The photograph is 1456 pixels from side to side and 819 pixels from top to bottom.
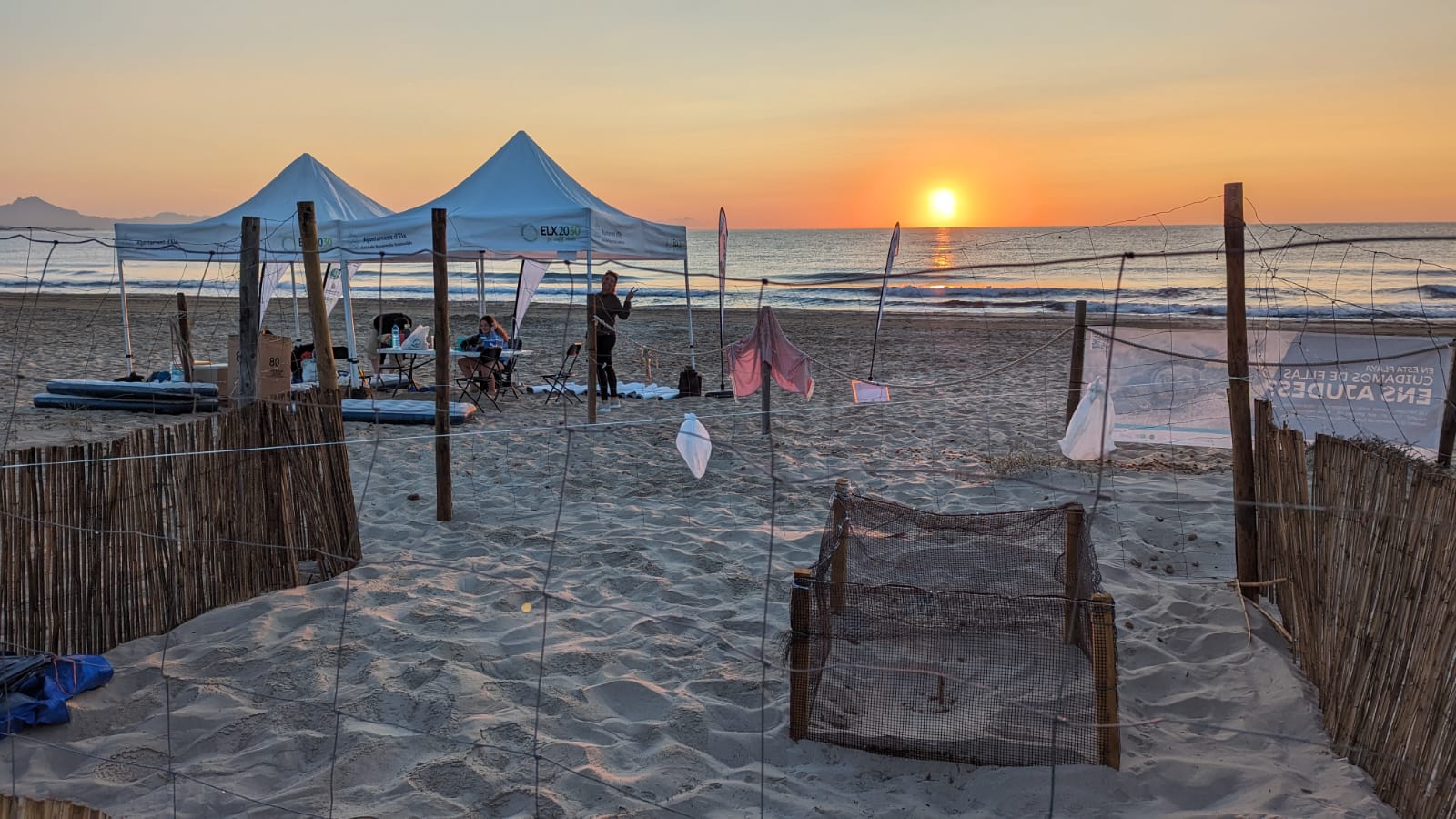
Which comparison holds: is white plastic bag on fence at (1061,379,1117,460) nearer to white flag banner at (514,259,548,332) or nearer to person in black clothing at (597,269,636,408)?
person in black clothing at (597,269,636,408)

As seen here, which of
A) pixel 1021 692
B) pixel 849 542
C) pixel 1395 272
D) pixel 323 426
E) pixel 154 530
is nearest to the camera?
pixel 1021 692

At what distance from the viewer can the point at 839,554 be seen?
3713mm

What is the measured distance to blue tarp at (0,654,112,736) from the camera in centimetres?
304

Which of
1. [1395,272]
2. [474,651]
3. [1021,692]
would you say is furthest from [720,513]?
[1395,272]

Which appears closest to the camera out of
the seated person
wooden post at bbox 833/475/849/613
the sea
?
wooden post at bbox 833/475/849/613

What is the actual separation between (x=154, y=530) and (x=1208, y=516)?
557 cm

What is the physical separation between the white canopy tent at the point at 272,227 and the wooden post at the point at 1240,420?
8.23 metres

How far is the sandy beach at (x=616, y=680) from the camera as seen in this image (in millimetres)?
2836

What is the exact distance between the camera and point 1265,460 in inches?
159

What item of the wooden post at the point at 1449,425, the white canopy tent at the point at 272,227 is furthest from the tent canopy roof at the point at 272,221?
the wooden post at the point at 1449,425

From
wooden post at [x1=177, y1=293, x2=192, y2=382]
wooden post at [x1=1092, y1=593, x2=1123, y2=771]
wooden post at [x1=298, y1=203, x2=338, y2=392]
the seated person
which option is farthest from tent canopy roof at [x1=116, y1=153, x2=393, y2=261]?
wooden post at [x1=1092, y1=593, x2=1123, y2=771]

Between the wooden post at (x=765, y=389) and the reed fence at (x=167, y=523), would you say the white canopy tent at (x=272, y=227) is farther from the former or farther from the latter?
the reed fence at (x=167, y=523)

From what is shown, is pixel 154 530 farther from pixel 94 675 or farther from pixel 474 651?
pixel 474 651

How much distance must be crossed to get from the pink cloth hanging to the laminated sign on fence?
221 cm
